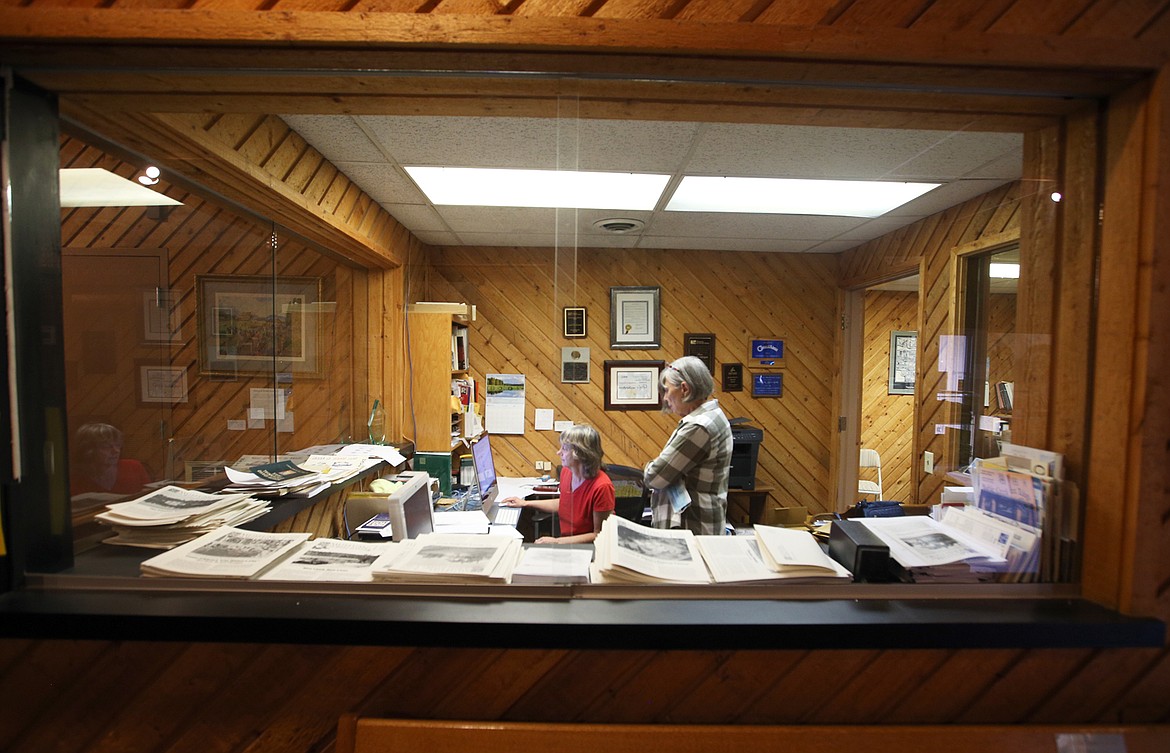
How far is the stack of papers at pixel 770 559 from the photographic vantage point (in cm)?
110

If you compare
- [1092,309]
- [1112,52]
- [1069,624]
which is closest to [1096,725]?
[1069,624]

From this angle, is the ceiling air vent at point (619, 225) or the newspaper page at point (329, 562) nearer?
the newspaper page at point (329, 562)

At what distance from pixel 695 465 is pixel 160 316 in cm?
250

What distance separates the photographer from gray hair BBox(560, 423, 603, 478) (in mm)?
2021

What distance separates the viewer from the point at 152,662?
1.03 metres

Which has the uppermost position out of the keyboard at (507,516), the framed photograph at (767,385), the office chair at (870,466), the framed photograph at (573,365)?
the framed photograph at (573,365)

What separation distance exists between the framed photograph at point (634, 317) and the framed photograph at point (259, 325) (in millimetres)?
1897

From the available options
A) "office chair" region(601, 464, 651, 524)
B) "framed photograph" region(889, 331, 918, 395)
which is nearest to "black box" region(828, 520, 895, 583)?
"office chair" region(601, 464, 651, 524)

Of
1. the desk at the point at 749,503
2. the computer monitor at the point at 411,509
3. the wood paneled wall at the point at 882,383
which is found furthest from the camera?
the wood paneled wall at the point at 882,383

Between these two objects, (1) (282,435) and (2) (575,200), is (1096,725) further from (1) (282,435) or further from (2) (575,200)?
(1) (282,435)

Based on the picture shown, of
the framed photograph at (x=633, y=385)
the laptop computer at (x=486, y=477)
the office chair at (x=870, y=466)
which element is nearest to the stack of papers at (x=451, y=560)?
the laptop computer at (x=486, y=477)

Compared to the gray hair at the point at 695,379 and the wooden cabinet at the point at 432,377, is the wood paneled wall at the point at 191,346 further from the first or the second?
the gray hair at the point at 695,379

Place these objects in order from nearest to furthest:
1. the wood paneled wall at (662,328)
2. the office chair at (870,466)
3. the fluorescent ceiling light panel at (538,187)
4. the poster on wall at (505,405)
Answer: the fluorescent ceiling light panel at (538,187)
the wood paneled wall at (662,328)
the poster on wall at (505,405)
the office chair at (870,466)

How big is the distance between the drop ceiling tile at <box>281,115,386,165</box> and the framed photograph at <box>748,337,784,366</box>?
2666 millimetres
